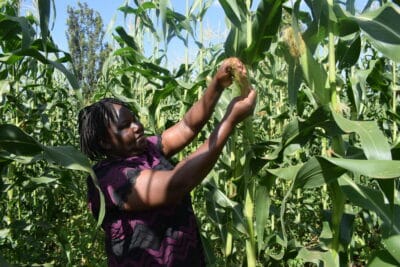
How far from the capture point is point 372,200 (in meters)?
1.58

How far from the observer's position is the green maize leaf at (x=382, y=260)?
1568 millimetres

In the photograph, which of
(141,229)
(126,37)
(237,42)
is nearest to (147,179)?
(141,229)

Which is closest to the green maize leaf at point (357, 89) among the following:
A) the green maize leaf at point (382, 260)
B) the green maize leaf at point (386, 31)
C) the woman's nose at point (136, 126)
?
the green maize leaf at point (386, 31)

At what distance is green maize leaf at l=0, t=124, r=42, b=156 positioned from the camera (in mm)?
1522

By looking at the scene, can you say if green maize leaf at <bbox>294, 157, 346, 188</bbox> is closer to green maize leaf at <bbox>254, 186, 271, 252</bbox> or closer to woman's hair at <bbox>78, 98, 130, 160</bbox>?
green maize leaf at <bbox>254, 186, 271, 252</bbox>

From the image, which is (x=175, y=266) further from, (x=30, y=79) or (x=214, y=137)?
(x=30, y=79)

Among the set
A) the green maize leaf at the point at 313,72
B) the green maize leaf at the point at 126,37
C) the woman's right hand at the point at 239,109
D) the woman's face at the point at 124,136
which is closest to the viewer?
the green maize leaf at the point at 313,72

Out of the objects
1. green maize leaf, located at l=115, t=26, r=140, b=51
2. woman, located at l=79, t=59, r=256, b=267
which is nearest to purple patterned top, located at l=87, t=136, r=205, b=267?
woman, located at l=79, t=59, r=256, b=267

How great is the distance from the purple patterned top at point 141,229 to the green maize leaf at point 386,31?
106cm

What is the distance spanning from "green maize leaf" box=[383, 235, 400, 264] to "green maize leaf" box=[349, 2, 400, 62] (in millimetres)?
580

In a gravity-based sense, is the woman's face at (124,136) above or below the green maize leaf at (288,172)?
above

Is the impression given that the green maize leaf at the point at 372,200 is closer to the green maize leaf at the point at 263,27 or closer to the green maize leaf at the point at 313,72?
the green maize leaf at the point at 313,72

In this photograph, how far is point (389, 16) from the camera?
5.12ft

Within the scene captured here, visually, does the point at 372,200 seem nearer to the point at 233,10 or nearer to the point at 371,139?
the point at 371,139
